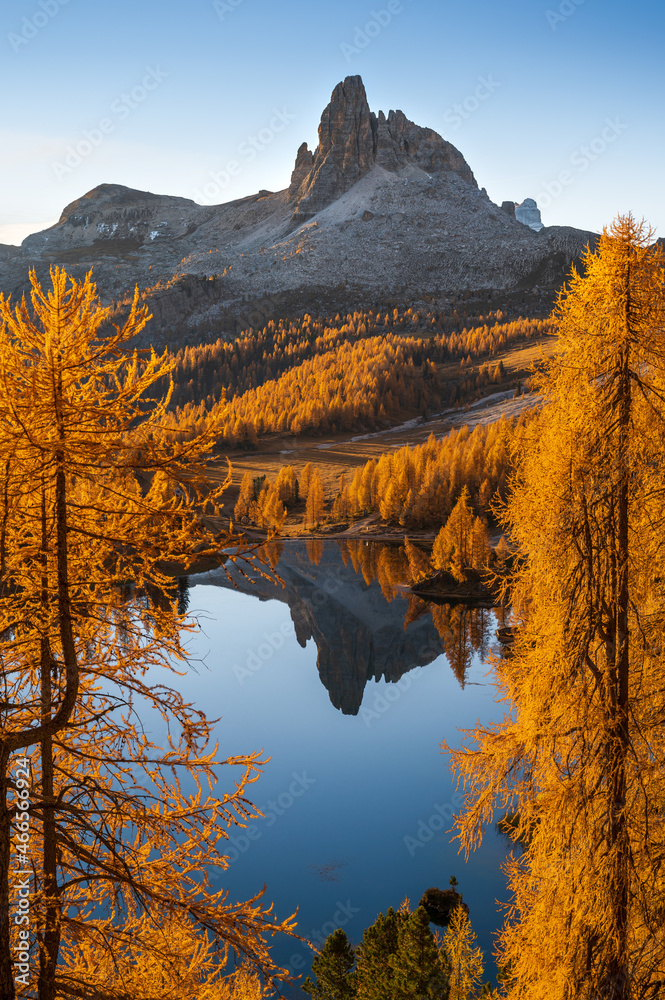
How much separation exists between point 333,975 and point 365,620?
46180mm

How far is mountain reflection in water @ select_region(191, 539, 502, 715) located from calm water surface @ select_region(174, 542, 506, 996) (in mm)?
195

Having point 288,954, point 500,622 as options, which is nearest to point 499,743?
point 288,954

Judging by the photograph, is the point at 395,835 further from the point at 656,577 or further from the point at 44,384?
the point at 44,384

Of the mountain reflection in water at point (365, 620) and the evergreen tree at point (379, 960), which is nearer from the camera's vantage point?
the evergreen tree at point (379, 960)

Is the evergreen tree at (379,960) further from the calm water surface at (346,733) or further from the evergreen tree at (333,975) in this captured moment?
the calm water surface at (346,733)

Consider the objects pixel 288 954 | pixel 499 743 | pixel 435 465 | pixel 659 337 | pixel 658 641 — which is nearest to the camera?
pixel 659 337

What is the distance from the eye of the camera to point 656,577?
7012mm

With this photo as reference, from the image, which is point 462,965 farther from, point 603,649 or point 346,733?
point 346,733

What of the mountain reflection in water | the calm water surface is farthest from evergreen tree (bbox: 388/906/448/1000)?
the mountain reflection in water

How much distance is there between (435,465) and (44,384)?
96.7 meters

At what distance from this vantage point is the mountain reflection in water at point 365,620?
5134cm

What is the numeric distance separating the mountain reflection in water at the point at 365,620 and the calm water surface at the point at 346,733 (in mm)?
195

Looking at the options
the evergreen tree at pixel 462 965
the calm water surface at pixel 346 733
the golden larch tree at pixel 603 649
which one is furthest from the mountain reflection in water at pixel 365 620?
the golden larch tree at pixel 603 649

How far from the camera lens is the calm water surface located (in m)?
25.5
